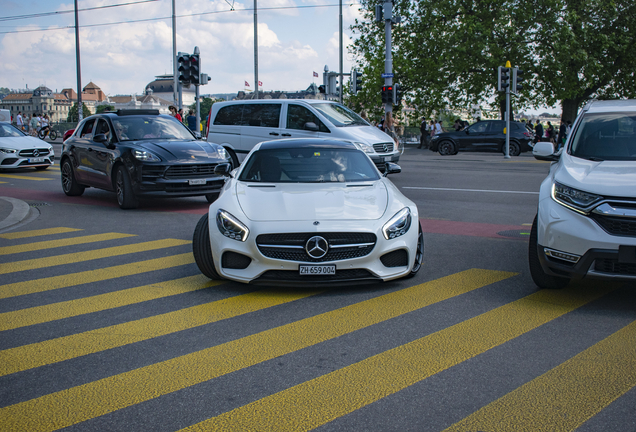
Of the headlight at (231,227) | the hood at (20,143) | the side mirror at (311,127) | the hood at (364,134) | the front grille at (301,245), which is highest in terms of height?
the side mirror at (311,127)

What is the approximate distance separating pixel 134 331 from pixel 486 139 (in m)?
25.9

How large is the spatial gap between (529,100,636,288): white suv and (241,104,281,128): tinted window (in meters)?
10.7

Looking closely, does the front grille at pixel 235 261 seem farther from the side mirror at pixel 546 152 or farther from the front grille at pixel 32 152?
the front grille at pixel 32 152

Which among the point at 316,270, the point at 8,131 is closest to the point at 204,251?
the point at 316,270

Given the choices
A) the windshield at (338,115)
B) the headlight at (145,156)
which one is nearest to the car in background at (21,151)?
the windshield at (338,115)

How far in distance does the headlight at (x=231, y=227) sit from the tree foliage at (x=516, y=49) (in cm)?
3040

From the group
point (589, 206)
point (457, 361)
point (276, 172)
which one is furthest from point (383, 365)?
point (276, 172)

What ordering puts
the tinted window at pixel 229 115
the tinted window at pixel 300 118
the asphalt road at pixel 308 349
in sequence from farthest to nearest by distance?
the tinted window at pixel 229 115
the tinted window at pixel 300 118
the asphalt road at pixel 308 349

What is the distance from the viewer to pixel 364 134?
15680 millimetres

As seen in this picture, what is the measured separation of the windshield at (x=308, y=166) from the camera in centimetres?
668

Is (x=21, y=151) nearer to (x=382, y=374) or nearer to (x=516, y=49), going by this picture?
(x=382, y=374)

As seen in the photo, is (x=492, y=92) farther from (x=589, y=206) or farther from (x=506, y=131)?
(x=589, y=206)

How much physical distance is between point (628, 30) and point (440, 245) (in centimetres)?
3018

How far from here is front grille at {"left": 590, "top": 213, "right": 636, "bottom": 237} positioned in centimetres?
480
